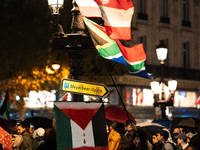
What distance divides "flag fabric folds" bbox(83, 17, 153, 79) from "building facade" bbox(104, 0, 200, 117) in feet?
82.8

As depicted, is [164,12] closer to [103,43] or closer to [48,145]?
[103,43]

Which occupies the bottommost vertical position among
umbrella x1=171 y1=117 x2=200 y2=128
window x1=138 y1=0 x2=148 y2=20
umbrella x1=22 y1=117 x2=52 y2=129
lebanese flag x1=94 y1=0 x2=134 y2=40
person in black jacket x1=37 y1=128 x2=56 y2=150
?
umbrella x1=171 y1=117 x2=200 y2=128

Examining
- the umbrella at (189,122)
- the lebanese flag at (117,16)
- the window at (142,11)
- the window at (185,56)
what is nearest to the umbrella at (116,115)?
the umbrella at (189,122)

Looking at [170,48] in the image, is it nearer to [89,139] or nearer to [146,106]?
[146,106]

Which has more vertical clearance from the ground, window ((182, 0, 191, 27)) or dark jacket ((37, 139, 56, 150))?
dark jacket ((37, 139, 56, 150))

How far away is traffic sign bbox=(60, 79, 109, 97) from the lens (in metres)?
6.47

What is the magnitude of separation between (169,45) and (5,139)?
3146cm

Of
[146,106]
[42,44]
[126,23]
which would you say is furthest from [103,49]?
[146,106]

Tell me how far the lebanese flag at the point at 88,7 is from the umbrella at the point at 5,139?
2666 millimetres

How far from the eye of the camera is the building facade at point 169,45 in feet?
117

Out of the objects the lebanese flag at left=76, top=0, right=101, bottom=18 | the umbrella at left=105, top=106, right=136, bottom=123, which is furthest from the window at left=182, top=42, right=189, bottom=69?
the lebanese flag at left=76, top=0, right=101, bottom=18

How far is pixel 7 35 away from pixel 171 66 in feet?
60.2

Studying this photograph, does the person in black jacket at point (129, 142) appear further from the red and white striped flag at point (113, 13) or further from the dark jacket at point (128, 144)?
the red and white striped flag at point (113, 13)

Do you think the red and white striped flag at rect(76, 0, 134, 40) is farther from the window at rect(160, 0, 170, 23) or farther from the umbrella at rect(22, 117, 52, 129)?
the window at rect(160, 0, 170, 23)
